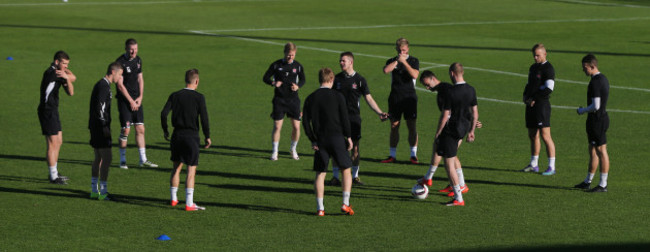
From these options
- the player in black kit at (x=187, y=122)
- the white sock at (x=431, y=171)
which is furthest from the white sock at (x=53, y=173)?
the white sock at (x=431, y=171)

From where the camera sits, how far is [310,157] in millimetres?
18172

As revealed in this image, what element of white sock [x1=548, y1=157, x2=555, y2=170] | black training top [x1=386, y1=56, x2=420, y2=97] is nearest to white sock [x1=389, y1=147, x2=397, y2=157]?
black training top [x1=386, y1=56, x2=420, y2=97]

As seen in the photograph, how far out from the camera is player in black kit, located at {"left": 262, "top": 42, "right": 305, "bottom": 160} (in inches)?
690

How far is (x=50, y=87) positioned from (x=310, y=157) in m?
5.19

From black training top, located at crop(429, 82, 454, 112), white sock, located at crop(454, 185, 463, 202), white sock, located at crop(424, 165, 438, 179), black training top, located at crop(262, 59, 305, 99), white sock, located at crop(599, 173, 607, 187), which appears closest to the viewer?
black training top, located at crop(429, 82, 454, 112)

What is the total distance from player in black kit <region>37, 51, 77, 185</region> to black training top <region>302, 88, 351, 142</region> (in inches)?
168

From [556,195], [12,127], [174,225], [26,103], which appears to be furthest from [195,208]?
[26,103]

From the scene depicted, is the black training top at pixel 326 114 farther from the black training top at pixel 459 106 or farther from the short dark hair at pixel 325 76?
the black training top at pixel 459 106

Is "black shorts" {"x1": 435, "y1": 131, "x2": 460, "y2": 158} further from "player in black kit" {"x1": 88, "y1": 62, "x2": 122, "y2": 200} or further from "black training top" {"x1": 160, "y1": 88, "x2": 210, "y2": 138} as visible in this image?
"player in black kit" {"x1": 88, "y1": 62, "x2": 122, "y2": 200}

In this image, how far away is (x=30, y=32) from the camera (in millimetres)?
40219

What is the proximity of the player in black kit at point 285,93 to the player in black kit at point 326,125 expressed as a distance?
4421mm

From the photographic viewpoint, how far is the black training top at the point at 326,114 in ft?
42.3

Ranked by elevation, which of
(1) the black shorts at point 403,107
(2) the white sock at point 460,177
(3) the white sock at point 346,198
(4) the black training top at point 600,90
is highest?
(4) the black training top at point 600,90

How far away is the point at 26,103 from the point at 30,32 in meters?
17.1
